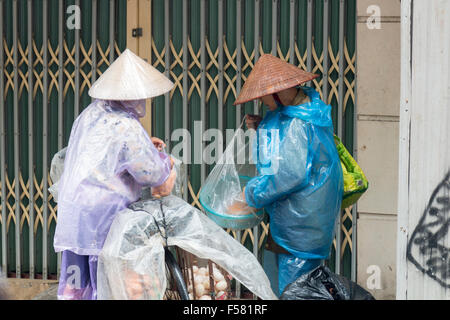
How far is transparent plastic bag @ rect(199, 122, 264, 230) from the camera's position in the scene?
Result: 4852 mm

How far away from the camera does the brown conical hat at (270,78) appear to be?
466 centimetres

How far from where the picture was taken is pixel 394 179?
5941 mm

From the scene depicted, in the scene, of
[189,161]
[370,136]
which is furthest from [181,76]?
[370,136]

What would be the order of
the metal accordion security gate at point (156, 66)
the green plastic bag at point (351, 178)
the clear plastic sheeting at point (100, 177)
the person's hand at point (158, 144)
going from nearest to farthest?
the clear plastic sheeting at point (100, 177)
the person's hand at point (158, 144)
the green plastic bag at point (351, 178)
the metal accordion security gate at point (156, 66)

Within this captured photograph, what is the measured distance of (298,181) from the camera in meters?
4.56

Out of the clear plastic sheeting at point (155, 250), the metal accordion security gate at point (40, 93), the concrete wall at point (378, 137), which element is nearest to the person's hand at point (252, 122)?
the clear plastic sheeting at point (155, 250)

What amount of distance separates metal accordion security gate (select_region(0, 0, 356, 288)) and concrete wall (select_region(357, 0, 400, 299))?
0.13m

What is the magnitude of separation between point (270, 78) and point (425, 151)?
144cm

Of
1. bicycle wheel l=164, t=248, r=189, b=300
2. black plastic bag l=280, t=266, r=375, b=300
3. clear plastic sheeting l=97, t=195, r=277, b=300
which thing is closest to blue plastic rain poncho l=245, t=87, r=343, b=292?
black plastic bag l=280, t=266, r=375, b=300

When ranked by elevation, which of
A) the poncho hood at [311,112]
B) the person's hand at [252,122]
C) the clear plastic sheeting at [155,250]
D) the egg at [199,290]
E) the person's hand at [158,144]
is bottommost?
the egg at [199,290]

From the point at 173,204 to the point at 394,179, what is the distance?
2334mm

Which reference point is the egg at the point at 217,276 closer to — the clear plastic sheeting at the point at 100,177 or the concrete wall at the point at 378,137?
the clear plastic sheeting at the point at 100,177

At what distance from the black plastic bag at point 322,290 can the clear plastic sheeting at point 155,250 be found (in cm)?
17

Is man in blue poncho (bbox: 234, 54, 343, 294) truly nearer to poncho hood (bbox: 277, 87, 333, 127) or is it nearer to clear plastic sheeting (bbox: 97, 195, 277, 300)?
poncho hood (bbox: 277, 87, 333, 127)
